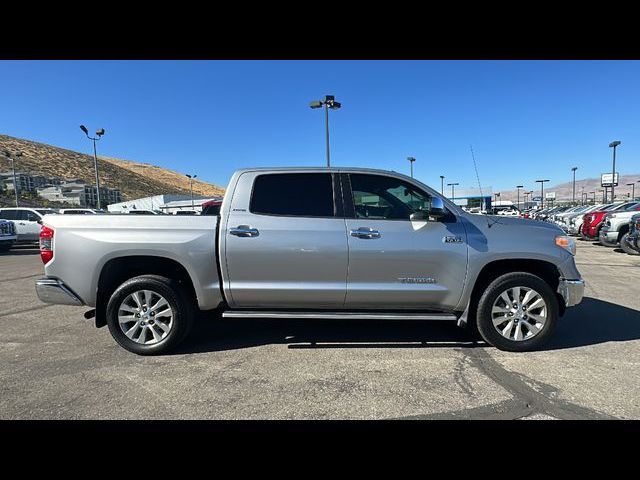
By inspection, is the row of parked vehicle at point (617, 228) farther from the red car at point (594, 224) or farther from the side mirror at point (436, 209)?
the side mirror at point (436, 209)

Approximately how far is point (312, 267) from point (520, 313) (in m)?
2.29

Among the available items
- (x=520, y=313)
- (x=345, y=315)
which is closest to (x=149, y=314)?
(x=345, y=315)

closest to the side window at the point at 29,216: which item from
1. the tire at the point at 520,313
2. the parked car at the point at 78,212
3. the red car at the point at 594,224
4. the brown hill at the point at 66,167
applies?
the parked car at the point at 78,212

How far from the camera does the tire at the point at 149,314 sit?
3781 mm

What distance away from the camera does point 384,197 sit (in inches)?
159

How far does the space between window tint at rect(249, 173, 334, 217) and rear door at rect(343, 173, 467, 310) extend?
0.33m

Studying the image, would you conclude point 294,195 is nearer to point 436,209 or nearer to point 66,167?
point 436,209

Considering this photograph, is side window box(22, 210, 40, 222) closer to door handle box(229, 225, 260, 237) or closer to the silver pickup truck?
the silver pickup truck

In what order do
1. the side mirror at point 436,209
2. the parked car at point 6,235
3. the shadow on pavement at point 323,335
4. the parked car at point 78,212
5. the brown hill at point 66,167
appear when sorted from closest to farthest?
the side mirror at point 436,209
the shadow on pavement at point 323,335
the parked car at point 78,212
the parked car at point 6,235
the brown hill at point 66,167

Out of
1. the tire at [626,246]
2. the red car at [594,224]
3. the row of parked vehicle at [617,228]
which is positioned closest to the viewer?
the row of parked vehicle at [617,228]

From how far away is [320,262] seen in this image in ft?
12.3

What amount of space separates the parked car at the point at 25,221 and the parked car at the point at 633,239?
22.1 meters
